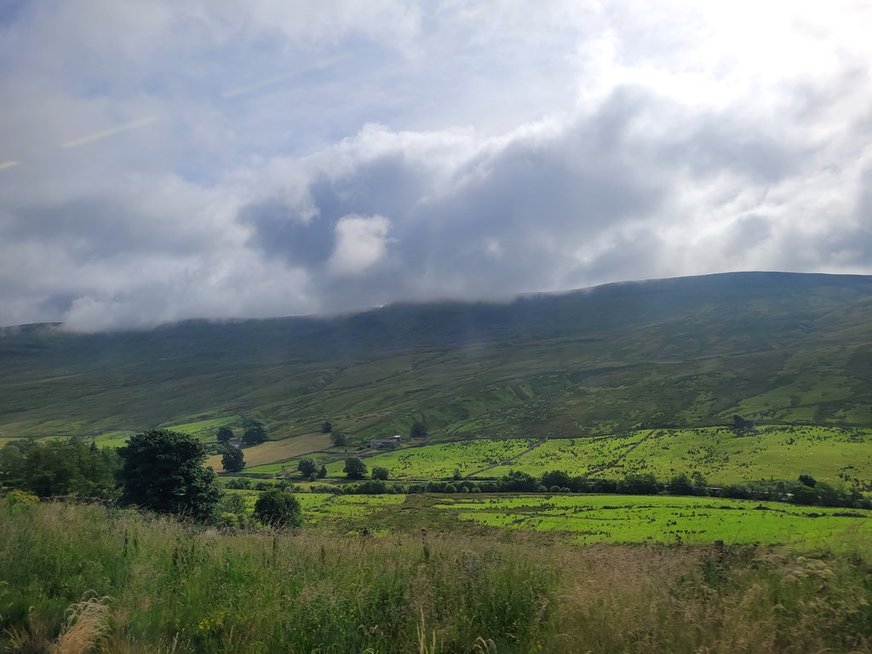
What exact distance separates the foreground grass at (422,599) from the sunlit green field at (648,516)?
37.9 m

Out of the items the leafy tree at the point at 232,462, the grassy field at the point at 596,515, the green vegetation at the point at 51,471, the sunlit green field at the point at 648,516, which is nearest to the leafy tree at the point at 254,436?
the leafy tree at the point at 232,462

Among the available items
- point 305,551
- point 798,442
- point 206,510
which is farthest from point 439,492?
point 305,551

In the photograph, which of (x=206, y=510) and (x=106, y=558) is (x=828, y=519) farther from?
(x=106, y=558)

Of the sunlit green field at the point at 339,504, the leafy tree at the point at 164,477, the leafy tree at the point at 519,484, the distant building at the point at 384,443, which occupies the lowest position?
the distant building at the point at 384,443

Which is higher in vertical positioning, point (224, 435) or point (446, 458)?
point (224, 435)

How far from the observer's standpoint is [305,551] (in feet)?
30.8

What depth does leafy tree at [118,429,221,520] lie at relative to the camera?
51219 mm

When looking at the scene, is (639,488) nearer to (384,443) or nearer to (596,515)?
(596,515)

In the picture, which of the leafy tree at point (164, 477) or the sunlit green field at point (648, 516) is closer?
the sunlit green field at point (648, 516)

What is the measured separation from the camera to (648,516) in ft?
213

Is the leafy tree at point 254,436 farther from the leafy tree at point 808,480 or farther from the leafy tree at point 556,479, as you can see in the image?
the leafy tree at point 808,480

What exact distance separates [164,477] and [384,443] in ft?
391

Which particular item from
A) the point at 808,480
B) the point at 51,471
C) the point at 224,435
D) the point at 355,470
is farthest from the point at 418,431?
the point at 51,471

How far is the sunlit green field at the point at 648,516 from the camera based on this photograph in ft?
166
